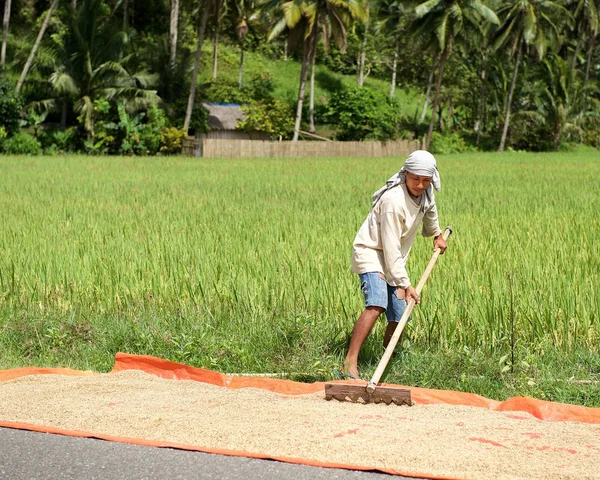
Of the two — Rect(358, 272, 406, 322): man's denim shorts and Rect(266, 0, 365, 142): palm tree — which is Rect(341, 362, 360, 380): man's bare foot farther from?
Rect(266, 0, 365, 142): palm tree

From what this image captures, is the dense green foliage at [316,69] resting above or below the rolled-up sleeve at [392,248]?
above

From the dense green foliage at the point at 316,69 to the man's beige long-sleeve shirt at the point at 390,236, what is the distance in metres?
25.7

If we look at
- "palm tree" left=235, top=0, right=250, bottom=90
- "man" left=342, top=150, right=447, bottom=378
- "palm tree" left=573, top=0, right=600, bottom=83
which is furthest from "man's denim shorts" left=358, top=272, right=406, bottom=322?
"palm tree" left=573, top=0, right=600, bottom=83

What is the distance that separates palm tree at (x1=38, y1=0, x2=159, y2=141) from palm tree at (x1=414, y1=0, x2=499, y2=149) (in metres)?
12.2

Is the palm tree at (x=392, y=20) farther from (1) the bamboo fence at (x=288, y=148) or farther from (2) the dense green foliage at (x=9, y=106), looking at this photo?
(2) the dense green foliage at (x=9, y=106)

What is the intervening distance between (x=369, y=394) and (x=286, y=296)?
206 cm

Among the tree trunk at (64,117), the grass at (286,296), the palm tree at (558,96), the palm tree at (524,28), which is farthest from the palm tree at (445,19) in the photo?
the grass at (286,296)

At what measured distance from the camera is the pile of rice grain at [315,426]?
3207 millimetres

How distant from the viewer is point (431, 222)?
4770mm

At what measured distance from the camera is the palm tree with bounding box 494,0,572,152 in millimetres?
37656

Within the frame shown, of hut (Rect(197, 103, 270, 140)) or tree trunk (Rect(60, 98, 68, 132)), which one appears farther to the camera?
hut (Rect(197, 103, 270, 140))

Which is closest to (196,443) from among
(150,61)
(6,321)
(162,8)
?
(6,321)

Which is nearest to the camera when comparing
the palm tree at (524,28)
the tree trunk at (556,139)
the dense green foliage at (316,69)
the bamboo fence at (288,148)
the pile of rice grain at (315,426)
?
the pile of rice grain at (315,426)

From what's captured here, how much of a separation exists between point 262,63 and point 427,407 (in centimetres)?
4280
